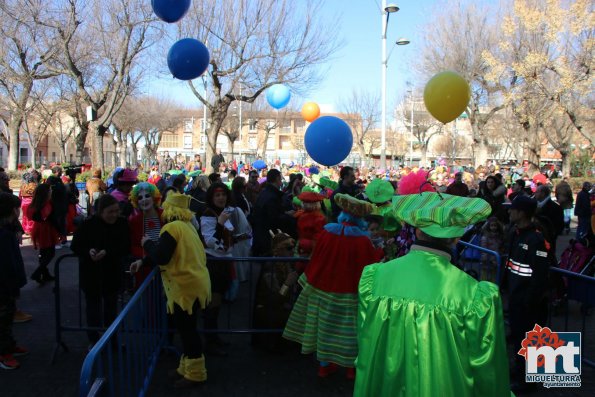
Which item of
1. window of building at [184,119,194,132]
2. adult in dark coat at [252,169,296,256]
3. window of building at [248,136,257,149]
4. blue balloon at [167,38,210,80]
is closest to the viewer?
adult in dark coat at [252,169,296,256]

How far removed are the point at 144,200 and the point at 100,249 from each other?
0.65 meters

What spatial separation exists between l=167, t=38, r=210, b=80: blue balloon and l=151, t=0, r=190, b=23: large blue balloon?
0.49m

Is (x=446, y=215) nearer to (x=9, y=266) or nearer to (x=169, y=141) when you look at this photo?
(x=9, y=266)

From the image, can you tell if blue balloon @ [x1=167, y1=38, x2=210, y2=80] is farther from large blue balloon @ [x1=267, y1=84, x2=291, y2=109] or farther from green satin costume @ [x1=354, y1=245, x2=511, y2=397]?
green satin costume @ [x1=354, y1=245, x2=511, y2=397]

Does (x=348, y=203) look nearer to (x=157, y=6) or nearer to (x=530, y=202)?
(x=530, y=202)

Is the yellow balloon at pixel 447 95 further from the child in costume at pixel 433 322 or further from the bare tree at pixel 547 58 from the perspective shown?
the bare tree at pixel 547 58

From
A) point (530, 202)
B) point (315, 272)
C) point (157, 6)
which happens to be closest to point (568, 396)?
point (530, 202)

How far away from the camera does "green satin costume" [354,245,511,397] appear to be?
193cm

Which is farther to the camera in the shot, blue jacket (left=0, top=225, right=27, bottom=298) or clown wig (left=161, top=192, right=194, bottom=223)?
blue jacket (left=0, top=225, right=27, bottom=298)

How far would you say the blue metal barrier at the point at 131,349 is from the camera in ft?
7.59

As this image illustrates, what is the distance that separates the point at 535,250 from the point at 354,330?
5.44 ft

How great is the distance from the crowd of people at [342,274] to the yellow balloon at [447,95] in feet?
8.50

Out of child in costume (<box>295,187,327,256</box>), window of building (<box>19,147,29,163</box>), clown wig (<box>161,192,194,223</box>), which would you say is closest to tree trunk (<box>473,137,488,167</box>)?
child in costume (<box>295,187,327,256</box>)

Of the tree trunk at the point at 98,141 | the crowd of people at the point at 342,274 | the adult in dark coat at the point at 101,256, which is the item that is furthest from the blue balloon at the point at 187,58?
the tree trunk at the point at 98,141
